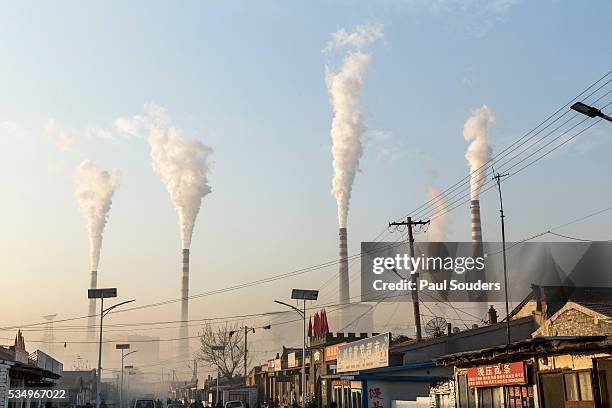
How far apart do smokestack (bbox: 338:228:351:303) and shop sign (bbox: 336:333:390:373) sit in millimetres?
57053

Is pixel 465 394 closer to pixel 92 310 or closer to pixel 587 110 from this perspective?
pixel 587 110

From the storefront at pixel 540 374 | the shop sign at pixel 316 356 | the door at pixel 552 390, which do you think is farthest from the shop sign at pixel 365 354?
the door at pixel 552 390

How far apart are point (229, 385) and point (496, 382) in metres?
103

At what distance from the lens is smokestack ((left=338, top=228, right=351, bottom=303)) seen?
119375mm

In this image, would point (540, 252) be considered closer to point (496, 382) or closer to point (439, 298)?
point (439, 298)

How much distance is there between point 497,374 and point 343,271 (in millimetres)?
100338

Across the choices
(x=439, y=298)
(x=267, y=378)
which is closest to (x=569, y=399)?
(x=439, y=298)

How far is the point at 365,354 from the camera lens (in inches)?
2133

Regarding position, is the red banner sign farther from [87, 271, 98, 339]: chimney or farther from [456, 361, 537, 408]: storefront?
[87, 271, 98, 339]: chimney

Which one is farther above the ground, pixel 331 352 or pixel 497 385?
pixel 331 352

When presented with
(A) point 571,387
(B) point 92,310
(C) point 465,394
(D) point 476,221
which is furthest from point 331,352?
(B) point 92,310

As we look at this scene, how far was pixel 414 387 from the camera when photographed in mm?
39938

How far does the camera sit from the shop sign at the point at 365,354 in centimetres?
4975

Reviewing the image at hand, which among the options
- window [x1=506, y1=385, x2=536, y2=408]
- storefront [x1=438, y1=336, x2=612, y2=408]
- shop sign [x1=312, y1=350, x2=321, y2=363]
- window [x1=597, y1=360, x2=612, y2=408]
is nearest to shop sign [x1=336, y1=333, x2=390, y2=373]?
shop sign [x1=312, y1=350, x2=321, y2=363]
